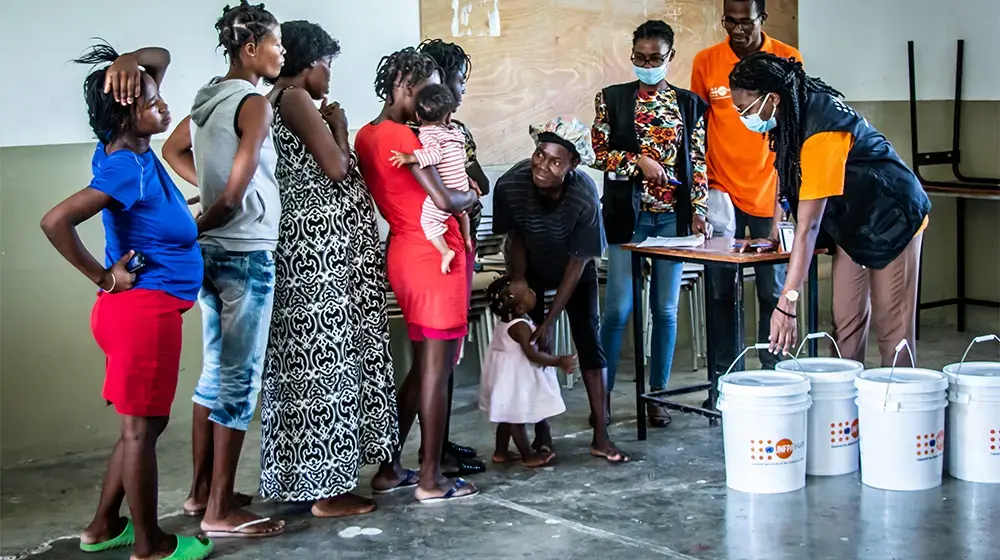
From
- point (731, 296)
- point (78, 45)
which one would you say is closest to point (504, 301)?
point (731, 296)

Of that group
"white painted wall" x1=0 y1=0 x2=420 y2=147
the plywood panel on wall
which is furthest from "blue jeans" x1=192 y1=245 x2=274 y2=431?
the plywood panel on wall

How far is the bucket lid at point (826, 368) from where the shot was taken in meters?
4.66

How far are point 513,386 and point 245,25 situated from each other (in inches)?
71.7

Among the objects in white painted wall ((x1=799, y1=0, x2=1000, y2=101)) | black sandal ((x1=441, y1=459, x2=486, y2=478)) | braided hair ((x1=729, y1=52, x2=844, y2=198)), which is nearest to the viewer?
braided hair ((x1=729, y1=52, x2=844, y2=198))

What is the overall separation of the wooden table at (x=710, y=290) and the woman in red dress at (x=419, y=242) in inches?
40.0

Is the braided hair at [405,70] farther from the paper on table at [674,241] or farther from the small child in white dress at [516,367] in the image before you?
the paper on table at [674,241]

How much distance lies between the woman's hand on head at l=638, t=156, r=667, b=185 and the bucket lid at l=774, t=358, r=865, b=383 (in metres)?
1.10

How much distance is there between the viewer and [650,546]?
4070 mm

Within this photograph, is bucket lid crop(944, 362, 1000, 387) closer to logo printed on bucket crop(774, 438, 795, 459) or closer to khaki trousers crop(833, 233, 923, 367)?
khaki trousers crop(833, 233, 923, 367)

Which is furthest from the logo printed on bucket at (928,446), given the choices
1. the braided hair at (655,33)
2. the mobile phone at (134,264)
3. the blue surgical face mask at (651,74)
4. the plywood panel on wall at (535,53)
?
the plywood panel on wall at (535,53)

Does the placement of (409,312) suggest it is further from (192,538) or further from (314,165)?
(192,538)

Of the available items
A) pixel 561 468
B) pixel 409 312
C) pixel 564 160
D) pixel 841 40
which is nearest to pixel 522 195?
pixel 564 160

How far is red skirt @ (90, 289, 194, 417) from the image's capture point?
12.1 feet

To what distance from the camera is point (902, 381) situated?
4539 mm
